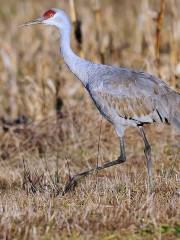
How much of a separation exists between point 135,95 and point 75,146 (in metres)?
2.36

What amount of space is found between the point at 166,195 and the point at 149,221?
0.79 meters

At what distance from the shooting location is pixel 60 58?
1077 centimetres

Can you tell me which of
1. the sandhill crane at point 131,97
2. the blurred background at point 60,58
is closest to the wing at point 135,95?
the sandhill crane at point 131,97

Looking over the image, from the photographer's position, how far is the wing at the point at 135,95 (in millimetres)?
6250

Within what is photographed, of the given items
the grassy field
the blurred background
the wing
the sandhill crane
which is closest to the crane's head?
the sandhill crane

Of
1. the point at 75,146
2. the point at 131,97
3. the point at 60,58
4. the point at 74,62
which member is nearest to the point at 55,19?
the point at 74,62

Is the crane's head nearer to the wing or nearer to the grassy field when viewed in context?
the wing

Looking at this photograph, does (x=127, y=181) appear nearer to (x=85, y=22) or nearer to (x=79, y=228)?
(x=79, y=228)

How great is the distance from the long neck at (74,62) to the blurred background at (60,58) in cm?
240

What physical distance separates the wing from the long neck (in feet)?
0.86

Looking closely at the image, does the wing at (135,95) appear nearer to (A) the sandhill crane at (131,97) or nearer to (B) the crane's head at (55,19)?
(A) the sandhill crane at (131,97)

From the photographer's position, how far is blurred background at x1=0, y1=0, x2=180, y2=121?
9383mm

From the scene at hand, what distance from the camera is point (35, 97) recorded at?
9.87 m

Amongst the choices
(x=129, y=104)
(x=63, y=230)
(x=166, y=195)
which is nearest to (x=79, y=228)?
(x=63, y=230)
